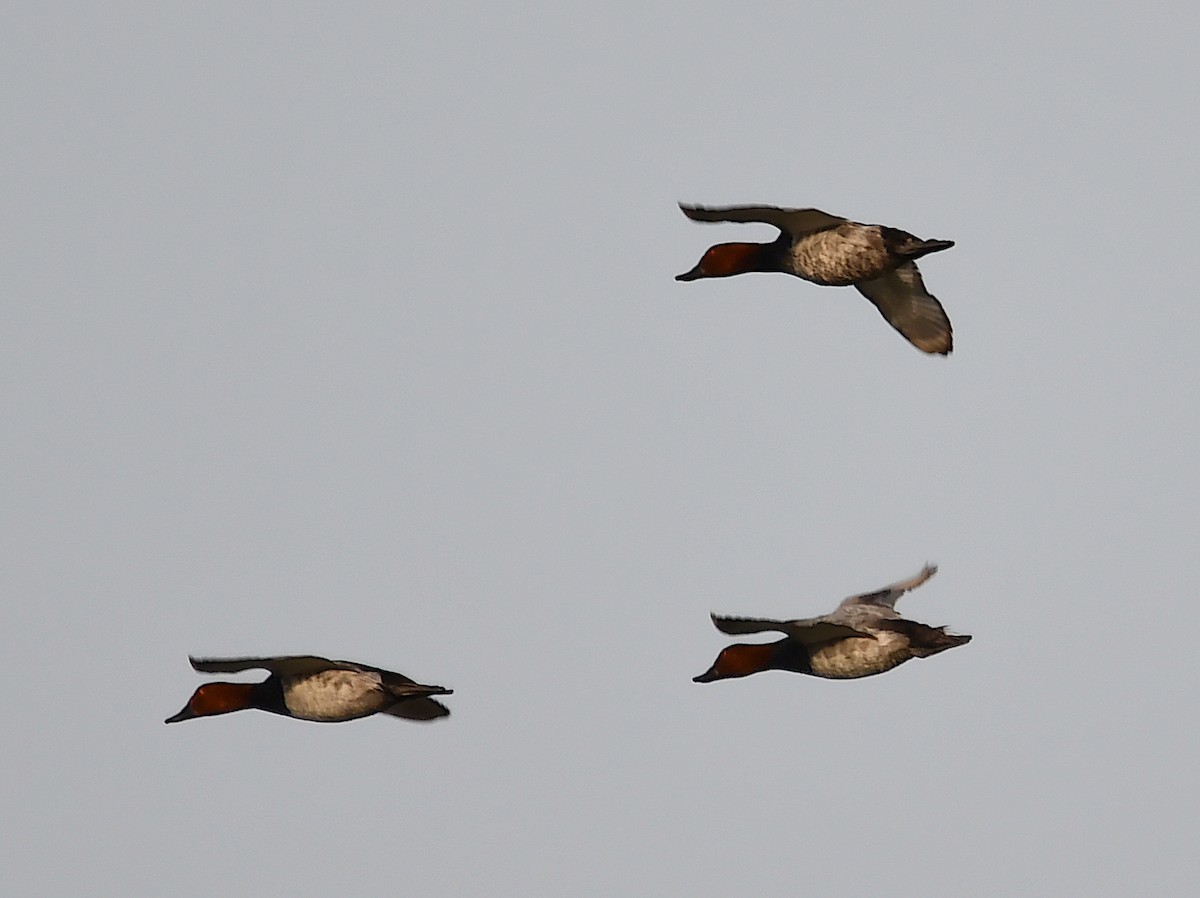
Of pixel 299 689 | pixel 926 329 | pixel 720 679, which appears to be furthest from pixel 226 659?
pixel 926 329

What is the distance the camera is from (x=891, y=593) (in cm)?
2391

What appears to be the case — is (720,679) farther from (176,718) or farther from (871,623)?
(176,718)

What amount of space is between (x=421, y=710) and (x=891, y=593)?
5.04m

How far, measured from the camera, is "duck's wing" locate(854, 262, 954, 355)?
912 inches

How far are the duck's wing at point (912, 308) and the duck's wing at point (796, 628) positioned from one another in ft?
10.6

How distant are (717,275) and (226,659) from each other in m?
6.30

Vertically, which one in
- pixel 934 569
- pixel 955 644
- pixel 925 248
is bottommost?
pixel 955 644

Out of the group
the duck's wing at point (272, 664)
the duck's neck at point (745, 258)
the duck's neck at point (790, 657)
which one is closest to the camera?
the duck's wing at point (272, 664)

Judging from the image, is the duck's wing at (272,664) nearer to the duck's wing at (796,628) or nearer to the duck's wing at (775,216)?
the duck's wing at (796,628)

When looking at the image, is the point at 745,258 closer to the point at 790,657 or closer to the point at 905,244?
the point at 905,244

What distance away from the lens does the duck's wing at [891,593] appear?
23.5 meters

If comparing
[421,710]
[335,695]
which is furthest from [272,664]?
[421,710]

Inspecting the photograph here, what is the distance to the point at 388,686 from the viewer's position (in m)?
20.5

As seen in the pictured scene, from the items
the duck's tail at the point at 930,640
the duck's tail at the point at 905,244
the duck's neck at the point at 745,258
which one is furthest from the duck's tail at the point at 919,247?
the duck's tail at the point at 930,640
